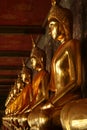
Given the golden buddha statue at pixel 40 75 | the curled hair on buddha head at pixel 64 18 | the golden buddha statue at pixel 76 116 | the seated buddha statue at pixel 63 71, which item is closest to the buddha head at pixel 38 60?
the golden buddha statue at pixel 40 75

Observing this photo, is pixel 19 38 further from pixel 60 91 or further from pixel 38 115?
pixel 38 115

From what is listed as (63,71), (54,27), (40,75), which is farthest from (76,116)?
(40,75)

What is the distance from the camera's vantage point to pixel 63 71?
2361 mm

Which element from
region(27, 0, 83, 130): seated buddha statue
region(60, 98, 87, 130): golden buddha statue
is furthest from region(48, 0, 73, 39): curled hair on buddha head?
A: region(60, 98, 87, 130): golden buddha statue

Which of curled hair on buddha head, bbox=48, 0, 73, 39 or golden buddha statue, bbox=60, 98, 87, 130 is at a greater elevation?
curled hair on buddha head, bbox=48, 0, 73, 39

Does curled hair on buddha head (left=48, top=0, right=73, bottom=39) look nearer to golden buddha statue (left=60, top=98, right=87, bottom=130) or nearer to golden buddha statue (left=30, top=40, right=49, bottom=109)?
golden buddha statue (left=30, top=40, right=49, bottom=109)

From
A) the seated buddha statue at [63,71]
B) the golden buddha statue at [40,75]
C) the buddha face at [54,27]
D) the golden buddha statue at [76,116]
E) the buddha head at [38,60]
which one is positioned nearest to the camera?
the golden buddha statue at [76,116]

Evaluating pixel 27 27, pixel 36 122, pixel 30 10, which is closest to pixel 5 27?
pixel 27 27

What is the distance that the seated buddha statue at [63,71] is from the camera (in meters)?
1.92

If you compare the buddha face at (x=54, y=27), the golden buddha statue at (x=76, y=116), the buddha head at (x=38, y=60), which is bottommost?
the golden buddha statue at (x=76, y=116)

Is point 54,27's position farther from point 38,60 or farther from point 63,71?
point 38,60

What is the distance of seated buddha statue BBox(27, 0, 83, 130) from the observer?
1.92m

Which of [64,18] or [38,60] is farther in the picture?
[38,60]

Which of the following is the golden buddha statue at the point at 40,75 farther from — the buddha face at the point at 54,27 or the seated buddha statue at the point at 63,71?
the buddha face at the point at 54,27
